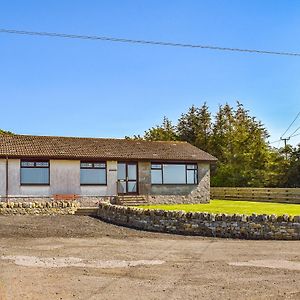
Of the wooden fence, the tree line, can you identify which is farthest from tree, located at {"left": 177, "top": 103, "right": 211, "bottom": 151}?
the wooden fence

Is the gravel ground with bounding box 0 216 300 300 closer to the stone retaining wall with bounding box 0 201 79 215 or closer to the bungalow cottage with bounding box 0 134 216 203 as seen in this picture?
the stone retaining wall with bounding box 0 201 79 215

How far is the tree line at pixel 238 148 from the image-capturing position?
42.3 meters

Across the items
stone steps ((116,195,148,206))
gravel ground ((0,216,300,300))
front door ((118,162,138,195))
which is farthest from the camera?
front door ((118,162,138,195))

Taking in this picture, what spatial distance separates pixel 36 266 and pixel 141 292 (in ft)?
11.3

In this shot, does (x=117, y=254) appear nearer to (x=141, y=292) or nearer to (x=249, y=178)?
→ (x=141, y=292)

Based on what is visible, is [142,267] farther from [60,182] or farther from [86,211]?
[60,182]

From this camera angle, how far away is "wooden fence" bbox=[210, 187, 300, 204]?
103 ft

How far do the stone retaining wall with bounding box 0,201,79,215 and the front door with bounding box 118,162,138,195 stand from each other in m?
5.11

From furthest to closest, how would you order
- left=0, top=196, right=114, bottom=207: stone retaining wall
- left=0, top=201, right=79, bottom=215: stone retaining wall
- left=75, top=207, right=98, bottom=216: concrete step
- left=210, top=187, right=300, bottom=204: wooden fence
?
1. left=210, top=187, right=300, bottom=204: wooden fence
2. left=0, top=196, right=114, bottom=207: stone retaining wall
3. left=75, top=207, right=98, bottom=216: concrete step
4. left=0, top=201, right=79, bottom=215: stone retaining wall

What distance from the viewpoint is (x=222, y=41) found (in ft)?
61.5

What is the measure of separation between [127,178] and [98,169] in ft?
6.94

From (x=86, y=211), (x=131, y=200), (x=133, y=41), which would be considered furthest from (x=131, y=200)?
(x=133, y=41)

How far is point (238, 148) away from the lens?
46188 millimetres

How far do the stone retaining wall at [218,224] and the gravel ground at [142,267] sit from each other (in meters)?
0.86
